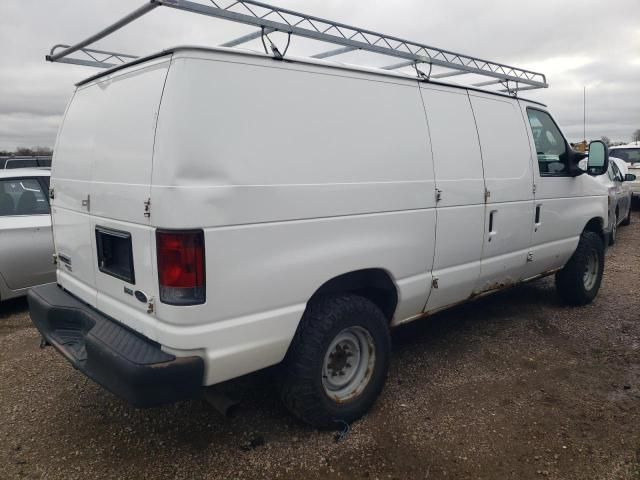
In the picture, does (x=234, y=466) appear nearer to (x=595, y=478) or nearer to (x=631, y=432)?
(x=595, y=478)

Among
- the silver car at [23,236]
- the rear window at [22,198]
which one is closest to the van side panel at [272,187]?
the silver car at [23,236]

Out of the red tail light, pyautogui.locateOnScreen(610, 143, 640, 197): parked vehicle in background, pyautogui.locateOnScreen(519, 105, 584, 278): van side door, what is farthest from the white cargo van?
pyautogui.locateOnScreen(610, 143, 640, 197): parked vehicle in background

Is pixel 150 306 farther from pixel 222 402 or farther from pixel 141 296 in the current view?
pixel 222 402

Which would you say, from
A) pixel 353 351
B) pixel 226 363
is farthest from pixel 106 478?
pixel 353 351

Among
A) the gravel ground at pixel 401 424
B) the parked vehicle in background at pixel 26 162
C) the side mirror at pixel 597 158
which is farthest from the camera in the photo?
the parked vehicle in background at pixel 26 162

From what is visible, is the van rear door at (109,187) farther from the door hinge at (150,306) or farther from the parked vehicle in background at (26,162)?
the parked vehicle in background at (26,162)

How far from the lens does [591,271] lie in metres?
5.58

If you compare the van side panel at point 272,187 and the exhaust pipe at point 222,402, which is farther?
the exhaust pipe at point 222,402

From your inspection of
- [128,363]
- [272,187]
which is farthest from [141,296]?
[272,187]

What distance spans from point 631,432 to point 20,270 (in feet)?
18.0

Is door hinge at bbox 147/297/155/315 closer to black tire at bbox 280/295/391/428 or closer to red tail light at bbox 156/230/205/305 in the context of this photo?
red tail light at bbox 156/230/205/305

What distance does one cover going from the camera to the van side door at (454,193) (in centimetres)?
350

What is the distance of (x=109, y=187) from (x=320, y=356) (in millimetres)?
1515

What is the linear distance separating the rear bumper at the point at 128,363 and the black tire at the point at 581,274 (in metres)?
4.36
